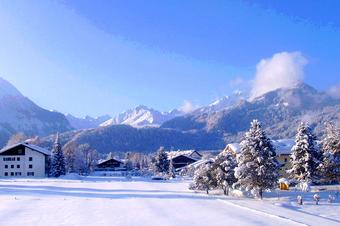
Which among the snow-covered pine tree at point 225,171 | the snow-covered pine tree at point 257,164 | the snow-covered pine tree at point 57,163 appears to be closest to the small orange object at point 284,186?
the snow-covered pine tree at point 225,171

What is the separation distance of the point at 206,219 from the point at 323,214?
31.7ft

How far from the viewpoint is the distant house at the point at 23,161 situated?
106 m

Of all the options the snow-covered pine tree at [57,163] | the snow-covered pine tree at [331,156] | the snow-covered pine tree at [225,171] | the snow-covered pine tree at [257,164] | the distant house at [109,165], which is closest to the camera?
the snow-covered pine tree at [257,164]

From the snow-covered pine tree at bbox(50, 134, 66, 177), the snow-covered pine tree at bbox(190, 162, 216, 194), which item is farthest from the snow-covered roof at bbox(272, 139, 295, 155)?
the snow-covered pine tree at bbox(50, 134, 66, 177)

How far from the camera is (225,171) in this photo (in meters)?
51.2

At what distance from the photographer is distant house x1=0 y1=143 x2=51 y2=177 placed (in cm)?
10575

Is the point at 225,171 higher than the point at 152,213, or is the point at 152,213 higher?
the point at 225,171

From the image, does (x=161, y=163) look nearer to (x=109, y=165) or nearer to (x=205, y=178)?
(x=109, y=165)

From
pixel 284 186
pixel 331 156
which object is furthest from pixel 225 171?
pixel 331 156

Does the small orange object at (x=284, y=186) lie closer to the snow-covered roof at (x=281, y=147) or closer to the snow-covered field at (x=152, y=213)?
the snow-covered field at (x=152, y=213)

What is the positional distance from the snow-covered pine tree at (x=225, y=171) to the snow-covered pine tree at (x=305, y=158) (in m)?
7.56

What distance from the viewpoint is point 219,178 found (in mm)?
50844

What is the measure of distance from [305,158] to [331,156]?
3.03m

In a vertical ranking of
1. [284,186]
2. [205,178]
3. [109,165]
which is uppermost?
[109,165]
